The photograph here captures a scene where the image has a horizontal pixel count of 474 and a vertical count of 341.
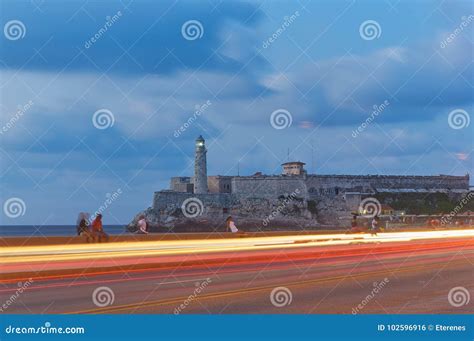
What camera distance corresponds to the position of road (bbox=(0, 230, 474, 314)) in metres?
14.2

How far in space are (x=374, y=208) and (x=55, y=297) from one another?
5326 inches

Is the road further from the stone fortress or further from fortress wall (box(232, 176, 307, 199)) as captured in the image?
fortress wall (box(232, 176, 307, 199))

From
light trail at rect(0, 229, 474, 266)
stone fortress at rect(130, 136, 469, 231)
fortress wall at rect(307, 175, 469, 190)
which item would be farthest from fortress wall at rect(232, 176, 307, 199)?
light trail at rect(0, 229, 474, 266)

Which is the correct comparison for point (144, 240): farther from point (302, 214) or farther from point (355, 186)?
point (355, 186)

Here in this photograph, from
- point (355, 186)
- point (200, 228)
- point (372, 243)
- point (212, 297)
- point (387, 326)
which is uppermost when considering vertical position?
point (355, 186)

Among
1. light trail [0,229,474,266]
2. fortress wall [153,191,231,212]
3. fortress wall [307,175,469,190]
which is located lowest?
light trail [0,229,474,266]

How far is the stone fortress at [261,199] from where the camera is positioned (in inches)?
5591

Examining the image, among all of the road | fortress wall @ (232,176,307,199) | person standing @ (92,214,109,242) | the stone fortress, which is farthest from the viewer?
fortress wall @ (232,176,307,199)

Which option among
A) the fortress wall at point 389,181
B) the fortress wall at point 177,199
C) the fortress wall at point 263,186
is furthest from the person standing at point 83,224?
the fortress wall at point 389,181

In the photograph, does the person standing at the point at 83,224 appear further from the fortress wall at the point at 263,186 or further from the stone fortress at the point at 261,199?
the fortress wall at the point at 263,186

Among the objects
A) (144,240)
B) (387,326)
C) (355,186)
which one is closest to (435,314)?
(387,326)

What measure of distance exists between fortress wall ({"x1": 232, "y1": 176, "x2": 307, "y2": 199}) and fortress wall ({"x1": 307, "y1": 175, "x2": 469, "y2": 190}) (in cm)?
474


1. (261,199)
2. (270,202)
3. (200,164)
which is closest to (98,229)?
(200,164)

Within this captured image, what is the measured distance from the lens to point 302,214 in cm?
15212
